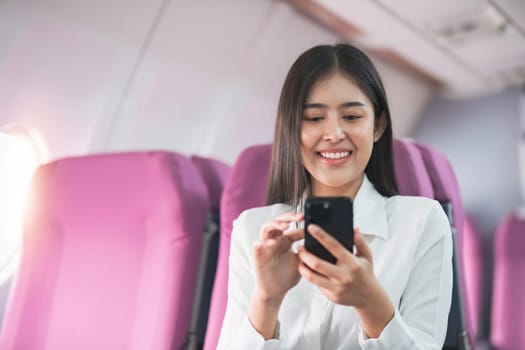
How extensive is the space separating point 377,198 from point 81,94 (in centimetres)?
171

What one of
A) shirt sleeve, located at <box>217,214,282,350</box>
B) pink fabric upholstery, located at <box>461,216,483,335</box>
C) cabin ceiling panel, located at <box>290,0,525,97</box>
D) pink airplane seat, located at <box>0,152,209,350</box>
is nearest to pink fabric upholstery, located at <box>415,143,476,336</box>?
shirt sleeve, located at <box>217,214,282,350</box>

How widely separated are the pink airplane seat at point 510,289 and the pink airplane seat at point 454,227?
1598mm

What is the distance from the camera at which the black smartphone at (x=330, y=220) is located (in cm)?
72

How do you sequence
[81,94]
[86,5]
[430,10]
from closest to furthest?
[86,5]
[81,94]
[430,10]

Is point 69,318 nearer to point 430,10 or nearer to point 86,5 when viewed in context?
point 86,5

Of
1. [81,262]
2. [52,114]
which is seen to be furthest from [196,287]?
[52,114]


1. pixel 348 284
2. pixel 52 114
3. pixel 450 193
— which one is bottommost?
pixel 348 284

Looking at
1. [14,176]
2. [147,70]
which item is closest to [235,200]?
[14,176]

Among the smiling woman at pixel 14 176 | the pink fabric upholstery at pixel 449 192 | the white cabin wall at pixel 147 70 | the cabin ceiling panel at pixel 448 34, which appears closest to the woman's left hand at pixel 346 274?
the pink fabric upholstery at pixel 449 192

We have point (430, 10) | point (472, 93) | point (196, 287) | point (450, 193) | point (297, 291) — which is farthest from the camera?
point (472, 93)

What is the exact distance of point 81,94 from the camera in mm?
2303

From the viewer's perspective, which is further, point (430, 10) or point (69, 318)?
point (430, 10)

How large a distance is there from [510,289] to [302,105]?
7.35 feet

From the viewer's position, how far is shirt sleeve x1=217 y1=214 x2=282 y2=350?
856 millimetres
